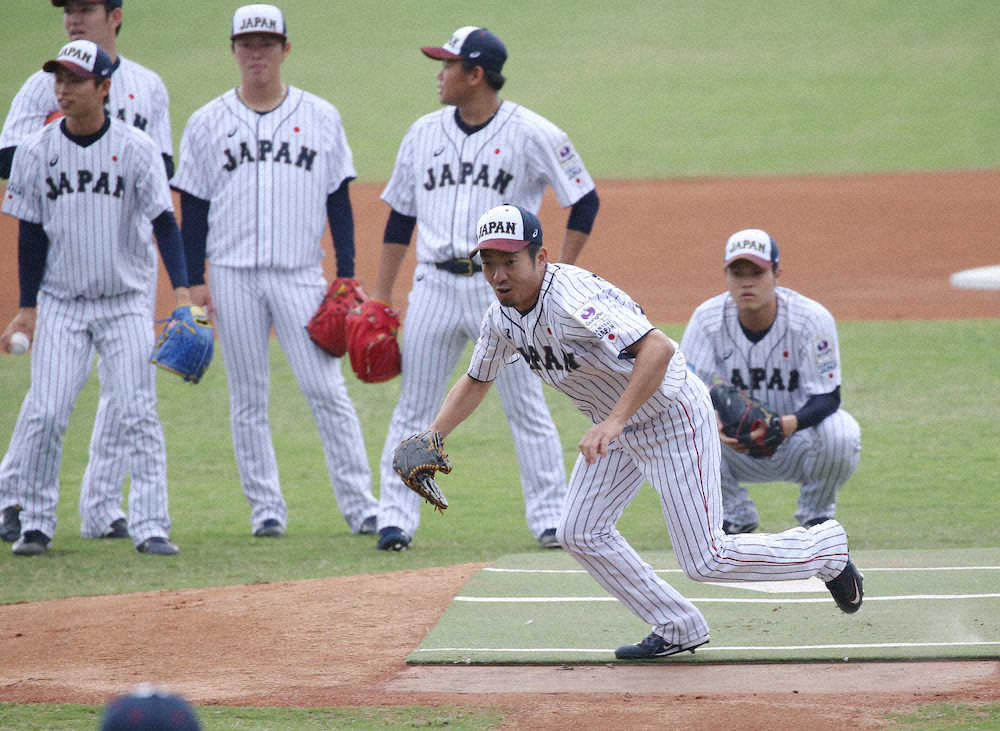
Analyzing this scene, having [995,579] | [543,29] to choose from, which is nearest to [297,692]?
[995,579]

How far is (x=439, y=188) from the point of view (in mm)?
6273

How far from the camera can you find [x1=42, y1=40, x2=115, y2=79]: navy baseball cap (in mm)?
5973

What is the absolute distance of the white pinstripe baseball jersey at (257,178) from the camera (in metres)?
6.55

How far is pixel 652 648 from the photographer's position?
14.9ft

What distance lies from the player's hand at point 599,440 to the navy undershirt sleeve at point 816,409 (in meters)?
2.36

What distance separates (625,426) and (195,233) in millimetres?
3092

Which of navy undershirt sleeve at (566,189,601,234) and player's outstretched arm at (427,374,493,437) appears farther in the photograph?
navy undershirt sleeve at (566,189,601,234)

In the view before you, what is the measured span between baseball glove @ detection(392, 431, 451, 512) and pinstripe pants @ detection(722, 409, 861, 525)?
238 cm

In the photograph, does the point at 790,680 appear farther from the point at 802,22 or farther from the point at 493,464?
the point at 802,22

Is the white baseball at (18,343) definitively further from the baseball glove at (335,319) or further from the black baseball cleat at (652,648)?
the black baseball cleat at (652,648)

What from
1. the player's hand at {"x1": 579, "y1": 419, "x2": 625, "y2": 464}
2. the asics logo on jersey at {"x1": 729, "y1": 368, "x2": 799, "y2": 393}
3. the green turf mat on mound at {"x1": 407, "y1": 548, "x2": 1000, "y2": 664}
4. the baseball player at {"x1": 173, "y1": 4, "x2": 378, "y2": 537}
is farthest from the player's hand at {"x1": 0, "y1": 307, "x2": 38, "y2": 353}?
the player's hand at {"x1": 579, "y1": 419, "x2": 625, "y2": 464}

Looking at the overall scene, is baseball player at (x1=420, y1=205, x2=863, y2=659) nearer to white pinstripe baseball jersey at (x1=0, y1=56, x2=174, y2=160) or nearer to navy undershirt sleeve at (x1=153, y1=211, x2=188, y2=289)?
navy undershirt sleeve at (x1=153, y1=211, x2=188, y2=289)

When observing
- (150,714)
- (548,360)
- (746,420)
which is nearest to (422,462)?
(548,360)

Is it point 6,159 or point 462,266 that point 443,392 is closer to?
point 462,266
